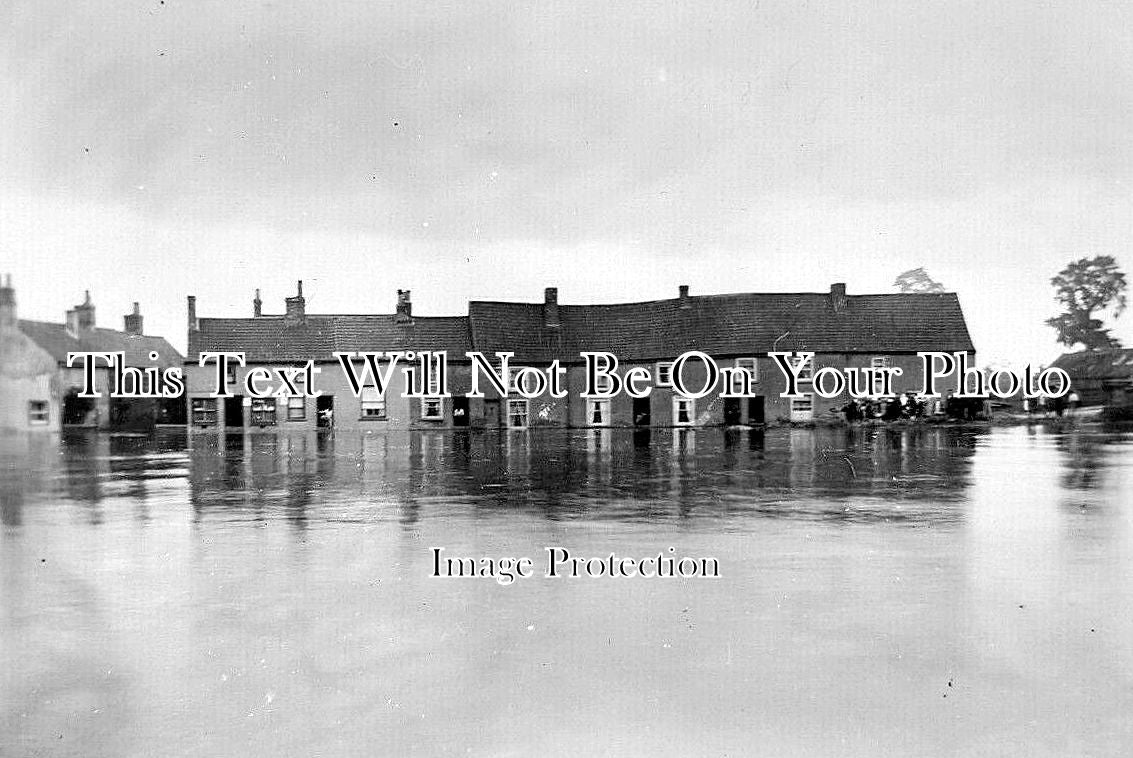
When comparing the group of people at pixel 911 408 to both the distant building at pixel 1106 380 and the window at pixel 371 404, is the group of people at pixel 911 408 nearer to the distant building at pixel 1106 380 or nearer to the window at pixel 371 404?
the distant building at pixel 1106 380

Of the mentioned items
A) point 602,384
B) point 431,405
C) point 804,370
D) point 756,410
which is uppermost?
point 804,370

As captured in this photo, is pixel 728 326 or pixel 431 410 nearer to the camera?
pixel 728 326

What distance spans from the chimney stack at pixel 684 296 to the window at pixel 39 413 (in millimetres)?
22525

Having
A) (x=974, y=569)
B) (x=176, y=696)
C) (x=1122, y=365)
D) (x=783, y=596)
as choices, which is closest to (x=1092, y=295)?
(x=974, y=569)

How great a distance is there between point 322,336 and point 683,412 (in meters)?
12.8

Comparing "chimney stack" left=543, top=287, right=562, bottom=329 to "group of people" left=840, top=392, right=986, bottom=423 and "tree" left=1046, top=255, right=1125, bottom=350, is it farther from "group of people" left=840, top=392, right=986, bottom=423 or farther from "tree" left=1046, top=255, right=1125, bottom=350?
"group of people" left=840, top=392, right=986, bottom=423

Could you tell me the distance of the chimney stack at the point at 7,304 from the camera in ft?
32.7

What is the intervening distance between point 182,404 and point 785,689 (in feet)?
121

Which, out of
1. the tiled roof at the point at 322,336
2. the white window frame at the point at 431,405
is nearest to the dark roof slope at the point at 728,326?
the tiled roof at the point at 322,336

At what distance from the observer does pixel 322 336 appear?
17828 mm

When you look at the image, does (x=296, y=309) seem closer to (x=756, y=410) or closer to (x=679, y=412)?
(x=679, y=412)

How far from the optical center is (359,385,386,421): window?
2647 cm

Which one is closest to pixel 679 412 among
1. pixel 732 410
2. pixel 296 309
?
pixel 732 410

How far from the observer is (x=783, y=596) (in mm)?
7125
